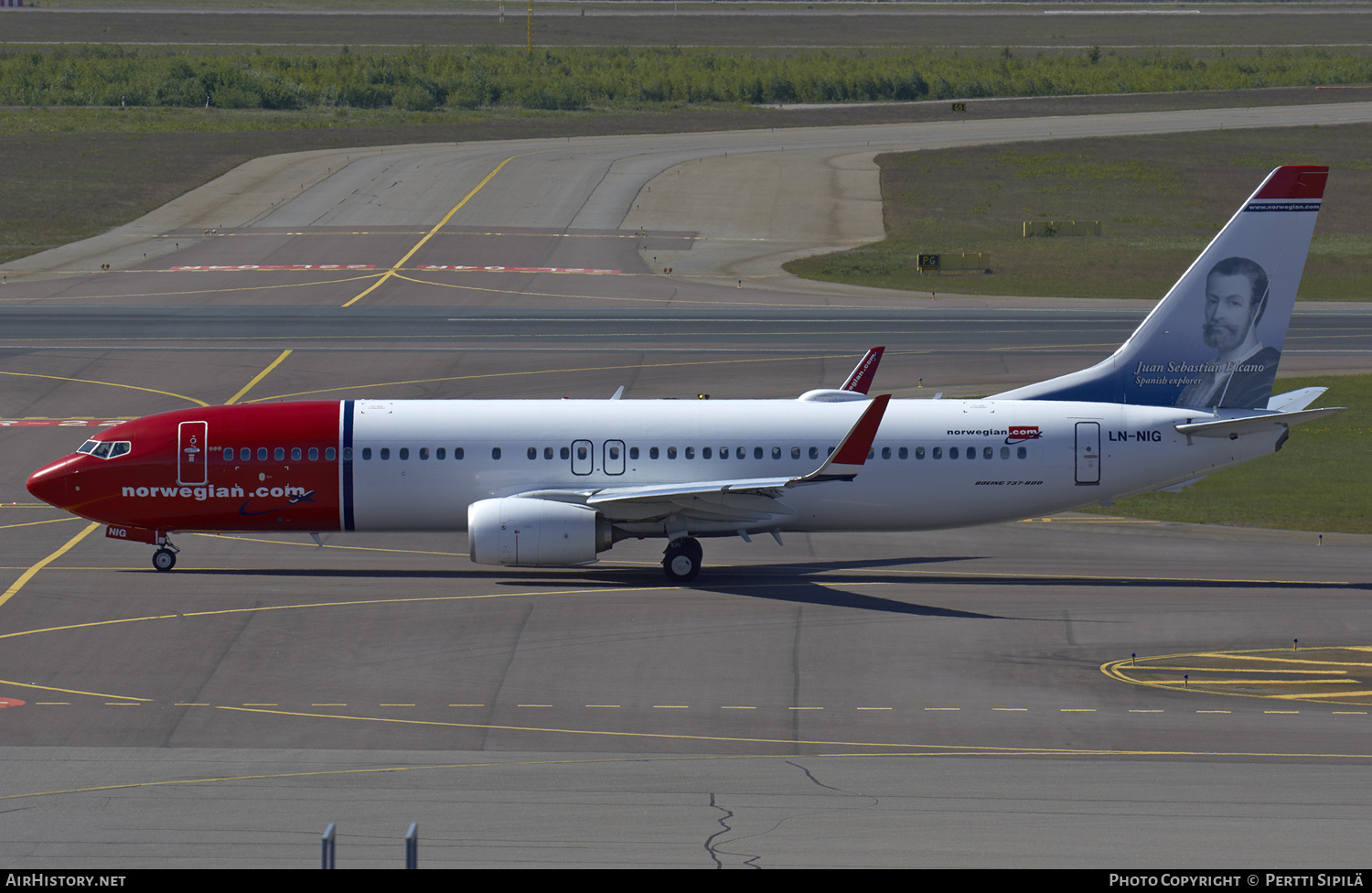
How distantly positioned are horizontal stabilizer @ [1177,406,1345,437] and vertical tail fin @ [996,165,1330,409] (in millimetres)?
1287

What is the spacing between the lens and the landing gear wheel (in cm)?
4028

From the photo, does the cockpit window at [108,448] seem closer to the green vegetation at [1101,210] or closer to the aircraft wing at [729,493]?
the aircraft wing at [729,493]

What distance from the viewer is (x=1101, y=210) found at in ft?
351

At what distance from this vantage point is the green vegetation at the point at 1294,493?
46531 millimetres

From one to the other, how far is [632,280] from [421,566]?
46.5m

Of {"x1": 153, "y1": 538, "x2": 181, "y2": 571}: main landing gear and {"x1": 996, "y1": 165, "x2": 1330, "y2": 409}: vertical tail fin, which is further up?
{"x1": 996, "y1": 165, "x2": 1330, "y2": 409}: vertical tail fin

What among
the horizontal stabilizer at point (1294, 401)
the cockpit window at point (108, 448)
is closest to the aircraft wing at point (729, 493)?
the cockpit window at point (108, 448)

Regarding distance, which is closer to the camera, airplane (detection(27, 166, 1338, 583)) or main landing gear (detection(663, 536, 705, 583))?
main landing gear (detection(663, 536, 705, 583))

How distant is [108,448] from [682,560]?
49.2 ft

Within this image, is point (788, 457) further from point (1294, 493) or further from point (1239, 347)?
point (1294, 493)

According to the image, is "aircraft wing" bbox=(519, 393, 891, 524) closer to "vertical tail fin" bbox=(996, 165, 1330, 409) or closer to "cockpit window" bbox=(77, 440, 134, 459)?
"vertical tail fin" bbox=(996, 165, 1330, 409)

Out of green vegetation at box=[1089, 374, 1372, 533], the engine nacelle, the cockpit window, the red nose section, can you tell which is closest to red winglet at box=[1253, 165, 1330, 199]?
green vegetation at box=[1089, 374, 1372, 533]
